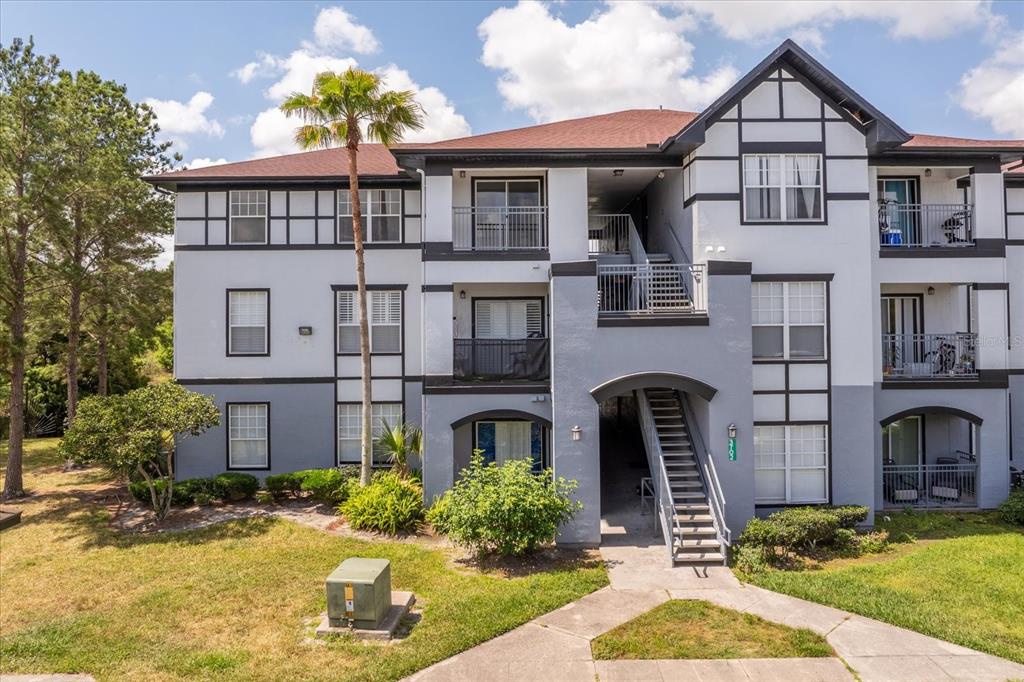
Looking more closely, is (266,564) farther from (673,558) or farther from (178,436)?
(673,558)

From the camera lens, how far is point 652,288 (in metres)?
15.0

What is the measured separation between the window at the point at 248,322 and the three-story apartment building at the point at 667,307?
85mm

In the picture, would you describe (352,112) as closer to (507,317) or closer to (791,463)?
(507,317)

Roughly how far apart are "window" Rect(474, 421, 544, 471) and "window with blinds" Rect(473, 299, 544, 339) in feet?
8.96

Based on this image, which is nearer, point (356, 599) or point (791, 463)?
point (356, 599)

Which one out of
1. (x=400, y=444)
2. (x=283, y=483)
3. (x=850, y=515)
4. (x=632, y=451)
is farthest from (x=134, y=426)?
(x=850, y=515)

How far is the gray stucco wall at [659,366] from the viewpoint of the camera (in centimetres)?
1309

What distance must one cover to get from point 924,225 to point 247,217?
1999cm

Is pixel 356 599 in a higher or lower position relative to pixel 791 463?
lower

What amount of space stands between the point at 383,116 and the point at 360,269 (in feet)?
13.1

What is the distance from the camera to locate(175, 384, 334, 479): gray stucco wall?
17703mm

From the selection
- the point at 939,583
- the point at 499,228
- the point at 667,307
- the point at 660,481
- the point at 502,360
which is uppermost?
the point at 499,228

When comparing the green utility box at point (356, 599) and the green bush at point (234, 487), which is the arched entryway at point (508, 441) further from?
the green utility box at point (356, 599)

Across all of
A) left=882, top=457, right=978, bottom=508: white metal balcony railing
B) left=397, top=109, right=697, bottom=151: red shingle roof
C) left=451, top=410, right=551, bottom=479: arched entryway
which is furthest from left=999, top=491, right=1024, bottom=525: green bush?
left=397, top=109, right=697, bottom=151: red shingle roof
